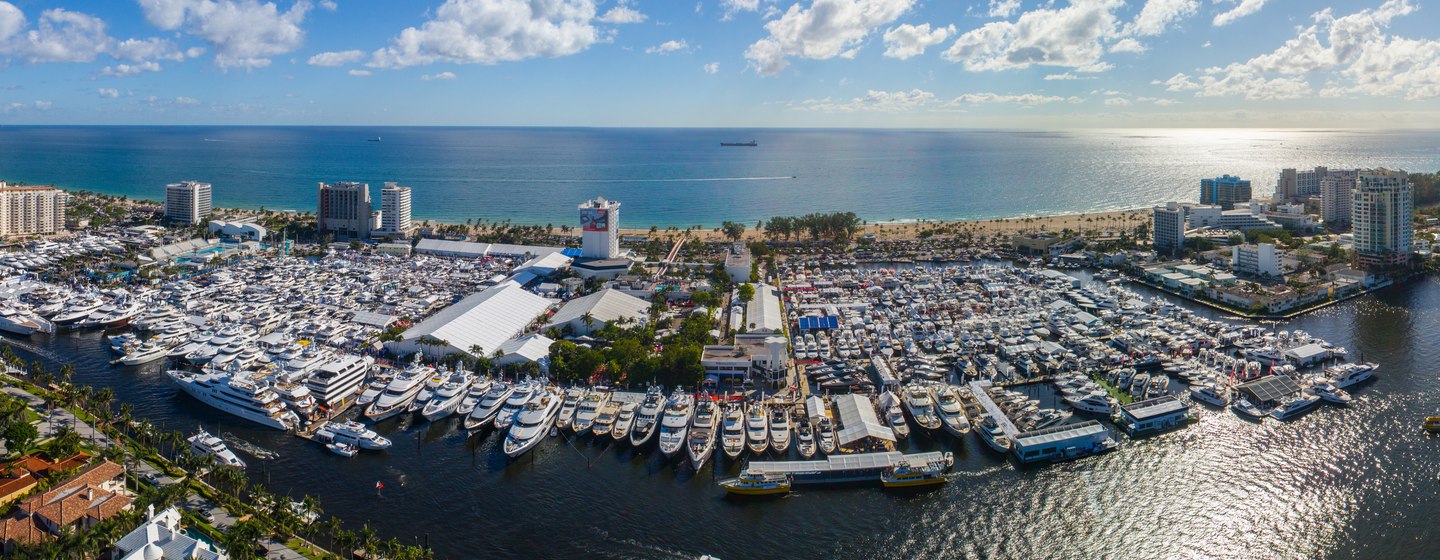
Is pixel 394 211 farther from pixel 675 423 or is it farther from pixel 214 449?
pixel 675 423

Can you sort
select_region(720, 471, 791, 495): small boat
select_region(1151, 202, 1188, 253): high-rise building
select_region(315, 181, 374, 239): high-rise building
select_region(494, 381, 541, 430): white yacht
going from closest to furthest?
select_region(720, 471, 791, 495): small boat
select_region(494, 381, 541, 430): white yacht
select_region(1151, 202, 1188, 253): high-rise building
select_region(315, 181, 374, 239): high-rise building

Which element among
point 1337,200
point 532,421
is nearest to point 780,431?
point 532,421

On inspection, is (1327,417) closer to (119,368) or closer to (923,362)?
(923,362)

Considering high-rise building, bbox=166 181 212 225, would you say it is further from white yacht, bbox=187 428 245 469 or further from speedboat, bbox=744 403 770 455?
speedboat, bbox=744 403 770 455

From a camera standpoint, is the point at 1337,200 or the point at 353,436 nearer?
the point at 353,436

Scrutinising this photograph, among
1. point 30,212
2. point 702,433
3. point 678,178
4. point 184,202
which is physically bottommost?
point 702,433

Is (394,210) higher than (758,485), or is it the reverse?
(394,210)

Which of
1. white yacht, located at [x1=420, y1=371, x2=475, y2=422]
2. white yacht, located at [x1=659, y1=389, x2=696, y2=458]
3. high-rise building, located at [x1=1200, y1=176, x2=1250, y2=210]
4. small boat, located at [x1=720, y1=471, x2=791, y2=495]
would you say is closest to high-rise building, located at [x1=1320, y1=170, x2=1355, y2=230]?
high-rise building, located at [x1=1200, y1=176, x2=1250, y2=210]
